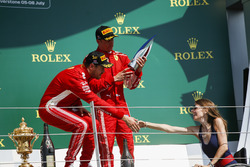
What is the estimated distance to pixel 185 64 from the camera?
4.77 metres

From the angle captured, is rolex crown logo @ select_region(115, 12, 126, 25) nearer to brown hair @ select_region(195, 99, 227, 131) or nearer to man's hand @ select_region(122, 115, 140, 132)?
brown hair @ select_region(195, 99, 227, 131)

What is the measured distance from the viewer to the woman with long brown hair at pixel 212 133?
3.00 meters

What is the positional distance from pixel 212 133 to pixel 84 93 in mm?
837

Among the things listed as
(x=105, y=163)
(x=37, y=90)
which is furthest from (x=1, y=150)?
(x=105, y=163)

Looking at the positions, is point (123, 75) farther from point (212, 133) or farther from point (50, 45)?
point (50, 45)

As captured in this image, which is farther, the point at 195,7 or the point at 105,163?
the point at 195,7

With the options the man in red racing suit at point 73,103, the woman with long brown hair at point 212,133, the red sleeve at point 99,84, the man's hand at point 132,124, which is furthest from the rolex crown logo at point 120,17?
the man's hand at point 132,124

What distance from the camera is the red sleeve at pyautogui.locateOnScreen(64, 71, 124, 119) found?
2.99 metres

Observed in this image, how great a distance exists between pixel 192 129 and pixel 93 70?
760 mm

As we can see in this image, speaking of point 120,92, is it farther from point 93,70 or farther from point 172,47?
point 172,47

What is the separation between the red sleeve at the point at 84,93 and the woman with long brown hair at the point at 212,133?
204 millimetres

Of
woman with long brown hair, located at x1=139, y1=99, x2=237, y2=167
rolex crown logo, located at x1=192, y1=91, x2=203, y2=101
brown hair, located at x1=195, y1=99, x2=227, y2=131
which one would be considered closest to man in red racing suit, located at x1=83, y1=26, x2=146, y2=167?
woman with long brown hair, located at x1=139, y1=99, x2=237, y2=167

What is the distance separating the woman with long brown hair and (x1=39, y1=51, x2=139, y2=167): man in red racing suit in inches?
13.1

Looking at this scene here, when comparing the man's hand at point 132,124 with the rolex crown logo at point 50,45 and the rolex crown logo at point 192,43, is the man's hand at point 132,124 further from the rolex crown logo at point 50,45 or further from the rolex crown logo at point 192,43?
the rolex crown logo at point 192,43
